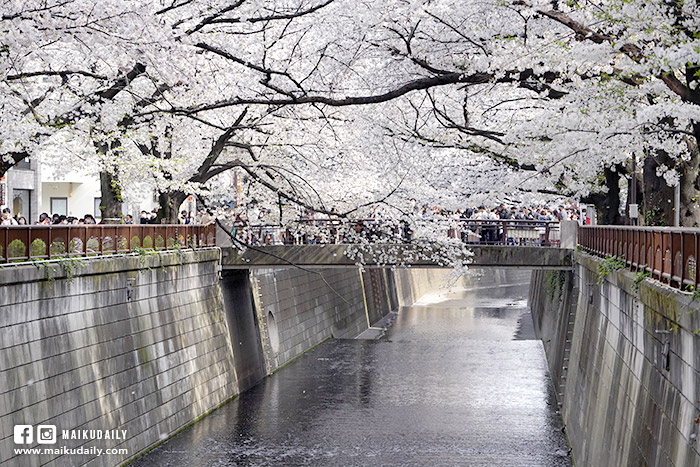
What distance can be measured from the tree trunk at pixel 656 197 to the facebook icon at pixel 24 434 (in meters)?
13.2

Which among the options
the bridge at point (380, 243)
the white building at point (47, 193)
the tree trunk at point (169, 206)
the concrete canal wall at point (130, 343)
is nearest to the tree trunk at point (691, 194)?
the bridge at point (380, 243)

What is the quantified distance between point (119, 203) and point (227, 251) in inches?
231

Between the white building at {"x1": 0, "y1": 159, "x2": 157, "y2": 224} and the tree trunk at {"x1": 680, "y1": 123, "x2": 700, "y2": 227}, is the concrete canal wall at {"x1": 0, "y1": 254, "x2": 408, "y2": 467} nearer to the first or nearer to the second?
the tree trunk at {"x1": 680, "y1": 123, "x2": 700, "y2": 227}

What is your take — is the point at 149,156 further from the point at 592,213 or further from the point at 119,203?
the point at 592,213

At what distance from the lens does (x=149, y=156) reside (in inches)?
976

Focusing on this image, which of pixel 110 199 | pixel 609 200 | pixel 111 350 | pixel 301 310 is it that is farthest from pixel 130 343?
pixel 301 310

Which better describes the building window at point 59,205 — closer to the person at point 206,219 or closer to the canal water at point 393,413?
the canal water at point 393,413

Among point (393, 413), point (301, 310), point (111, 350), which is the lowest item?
point (393, 413)

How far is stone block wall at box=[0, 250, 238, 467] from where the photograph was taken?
55.2 feet

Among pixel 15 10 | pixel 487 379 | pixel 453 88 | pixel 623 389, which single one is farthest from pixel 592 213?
pixel 15 10

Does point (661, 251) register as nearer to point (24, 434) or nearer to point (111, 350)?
point (24, 434)

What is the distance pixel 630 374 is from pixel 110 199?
15.0 metres

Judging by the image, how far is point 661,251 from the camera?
1305cm

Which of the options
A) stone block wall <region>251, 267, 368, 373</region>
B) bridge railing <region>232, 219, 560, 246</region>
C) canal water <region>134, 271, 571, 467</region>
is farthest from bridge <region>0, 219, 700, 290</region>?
canal water <region>134, 271, 571, 467</region>
